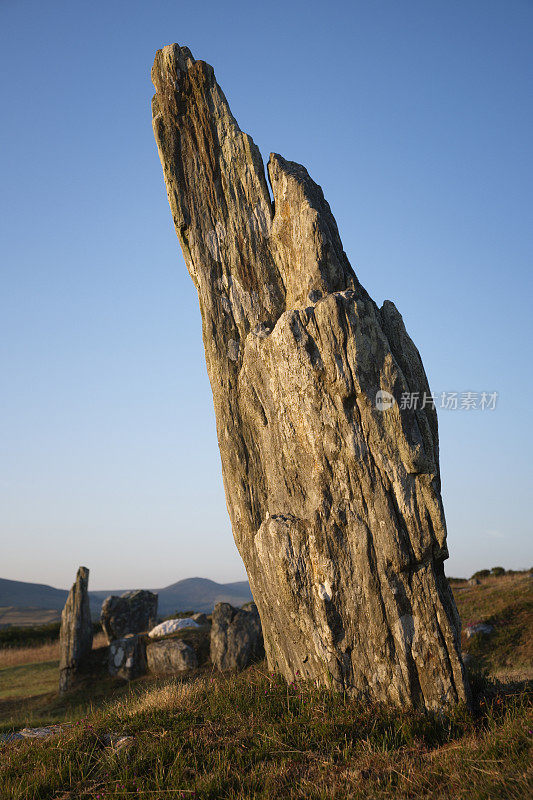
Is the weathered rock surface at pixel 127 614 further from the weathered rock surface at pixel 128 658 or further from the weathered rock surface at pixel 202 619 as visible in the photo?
the weathered rock surface at pixel 128 658

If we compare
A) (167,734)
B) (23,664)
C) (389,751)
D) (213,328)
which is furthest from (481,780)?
(23,664)

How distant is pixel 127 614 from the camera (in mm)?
27016

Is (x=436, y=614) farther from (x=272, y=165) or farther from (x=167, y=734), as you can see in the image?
(x=272, y=165)

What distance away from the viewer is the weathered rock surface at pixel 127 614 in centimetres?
2647

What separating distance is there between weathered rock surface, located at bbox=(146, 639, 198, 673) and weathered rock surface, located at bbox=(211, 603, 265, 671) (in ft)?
3.57

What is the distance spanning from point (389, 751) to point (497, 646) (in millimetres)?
14488

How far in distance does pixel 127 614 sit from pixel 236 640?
10285mm

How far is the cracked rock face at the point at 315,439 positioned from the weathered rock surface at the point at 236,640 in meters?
9.06

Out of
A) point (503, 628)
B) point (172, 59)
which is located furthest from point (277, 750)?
point (503, 628)

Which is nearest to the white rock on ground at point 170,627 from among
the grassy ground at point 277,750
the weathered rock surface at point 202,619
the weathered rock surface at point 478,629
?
the weathered rock surface at point 202,619

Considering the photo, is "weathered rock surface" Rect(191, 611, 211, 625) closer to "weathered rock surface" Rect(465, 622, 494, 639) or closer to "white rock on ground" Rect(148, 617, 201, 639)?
"white rock on ground" Rect(148, 617, 201, 639)

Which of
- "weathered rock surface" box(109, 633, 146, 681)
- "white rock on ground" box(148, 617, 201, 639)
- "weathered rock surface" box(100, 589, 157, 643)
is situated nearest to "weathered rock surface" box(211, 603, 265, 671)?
"weathered rock surface" box(109, 633, 146, 681)

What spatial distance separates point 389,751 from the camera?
6844mm

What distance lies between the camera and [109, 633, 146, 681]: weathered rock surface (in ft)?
69.6
